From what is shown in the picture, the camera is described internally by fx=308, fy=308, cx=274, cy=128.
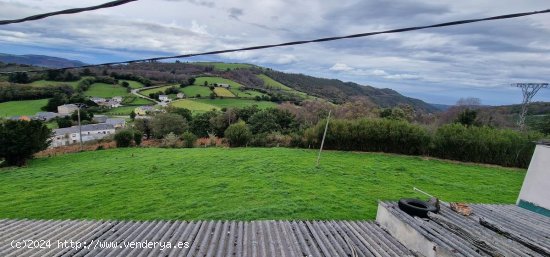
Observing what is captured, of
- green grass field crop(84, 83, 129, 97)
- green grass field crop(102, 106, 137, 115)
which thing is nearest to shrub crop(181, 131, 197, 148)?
green grass field crop(102, 106, 137, 115)

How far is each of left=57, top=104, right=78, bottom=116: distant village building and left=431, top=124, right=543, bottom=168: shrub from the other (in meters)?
53.7

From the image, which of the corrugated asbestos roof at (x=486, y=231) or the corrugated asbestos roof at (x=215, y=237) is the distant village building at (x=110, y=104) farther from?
the corrugated asbestos roof at (x=486, y=231)

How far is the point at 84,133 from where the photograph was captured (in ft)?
149

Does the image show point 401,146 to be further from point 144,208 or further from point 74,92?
point 74,92

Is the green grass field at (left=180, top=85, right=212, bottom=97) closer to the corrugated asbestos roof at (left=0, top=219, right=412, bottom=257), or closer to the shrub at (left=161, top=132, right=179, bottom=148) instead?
the shrub at (left=161, top=132, right=179, bottom=148)

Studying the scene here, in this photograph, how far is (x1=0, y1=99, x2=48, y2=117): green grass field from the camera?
154ft

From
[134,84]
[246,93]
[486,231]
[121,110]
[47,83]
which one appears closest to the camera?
[486,231]

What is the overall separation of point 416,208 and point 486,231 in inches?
52.2

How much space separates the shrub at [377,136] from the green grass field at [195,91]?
39793 mm

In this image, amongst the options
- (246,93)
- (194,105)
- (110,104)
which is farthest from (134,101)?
(246,93)

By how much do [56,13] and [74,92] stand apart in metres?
66.9

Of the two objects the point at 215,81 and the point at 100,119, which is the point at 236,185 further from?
the point at 215,81

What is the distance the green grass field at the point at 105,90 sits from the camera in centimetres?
6025

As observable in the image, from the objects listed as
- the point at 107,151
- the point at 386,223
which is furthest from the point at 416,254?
the point at 107,151
